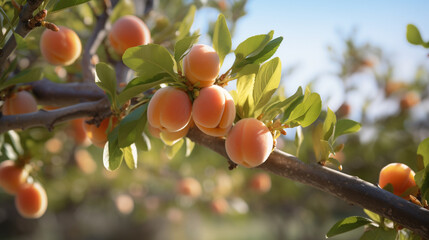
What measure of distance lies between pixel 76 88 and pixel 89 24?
0.34 metres

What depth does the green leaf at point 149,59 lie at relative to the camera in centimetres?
43

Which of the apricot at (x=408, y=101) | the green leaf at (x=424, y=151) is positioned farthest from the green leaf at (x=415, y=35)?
the apricot at (x=408, y=101)

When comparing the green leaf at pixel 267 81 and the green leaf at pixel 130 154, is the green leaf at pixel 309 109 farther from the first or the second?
the green leaf at pixel 130 154

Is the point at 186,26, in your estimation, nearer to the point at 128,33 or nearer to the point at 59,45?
the point at 128,33

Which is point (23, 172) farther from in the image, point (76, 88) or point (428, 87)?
point (428, 87)

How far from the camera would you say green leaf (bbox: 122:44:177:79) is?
1.40ft

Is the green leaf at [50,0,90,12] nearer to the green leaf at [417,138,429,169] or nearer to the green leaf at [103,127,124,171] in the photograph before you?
the green leaf at [103,127,124,171]

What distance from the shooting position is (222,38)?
0.47m

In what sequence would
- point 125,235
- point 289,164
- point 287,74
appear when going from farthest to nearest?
1. point 125,235
2. point 287,74
3. point 289,164

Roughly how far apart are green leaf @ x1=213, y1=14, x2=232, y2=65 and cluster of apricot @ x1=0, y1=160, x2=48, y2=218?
73 cm

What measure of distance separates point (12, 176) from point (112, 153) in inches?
20.9

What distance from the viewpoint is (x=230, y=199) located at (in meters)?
1.85

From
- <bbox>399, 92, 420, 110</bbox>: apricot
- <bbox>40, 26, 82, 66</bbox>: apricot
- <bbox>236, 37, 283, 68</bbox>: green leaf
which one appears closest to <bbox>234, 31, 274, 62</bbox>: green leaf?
<bbox>236, 37, 283, 68</bbox>: green leaf

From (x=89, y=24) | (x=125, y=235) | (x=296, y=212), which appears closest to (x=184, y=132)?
(x=89, y=24)
